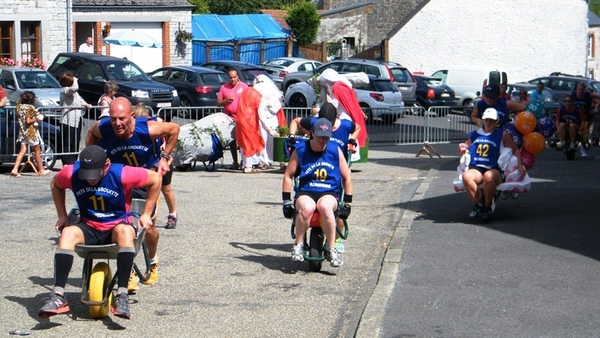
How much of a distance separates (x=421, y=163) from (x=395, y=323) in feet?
42.8

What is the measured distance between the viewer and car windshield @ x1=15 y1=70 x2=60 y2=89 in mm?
26906

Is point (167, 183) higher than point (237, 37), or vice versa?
point (237, 37)

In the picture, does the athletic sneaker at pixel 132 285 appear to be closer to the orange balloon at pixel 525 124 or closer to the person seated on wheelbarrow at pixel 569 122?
the orange balloon at pixel 525 124

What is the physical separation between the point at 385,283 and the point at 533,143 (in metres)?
5.42

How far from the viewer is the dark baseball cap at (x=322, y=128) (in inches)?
384

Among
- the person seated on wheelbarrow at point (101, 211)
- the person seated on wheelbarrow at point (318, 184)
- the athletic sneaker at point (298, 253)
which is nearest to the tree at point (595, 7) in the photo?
the person seated on wheelbarrow at point (318, 184)

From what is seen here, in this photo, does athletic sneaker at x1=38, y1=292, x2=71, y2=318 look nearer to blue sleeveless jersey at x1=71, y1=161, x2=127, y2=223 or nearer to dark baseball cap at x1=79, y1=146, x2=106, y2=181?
blue sleeveless jersey at x1=71, y1=161, x2=127, y2=223

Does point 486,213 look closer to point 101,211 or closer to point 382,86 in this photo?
point 101,211

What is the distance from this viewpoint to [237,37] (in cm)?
5341

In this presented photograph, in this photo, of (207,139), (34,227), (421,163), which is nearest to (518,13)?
(421,163)

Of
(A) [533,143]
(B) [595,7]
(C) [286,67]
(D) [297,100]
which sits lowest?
(D) [297,100]

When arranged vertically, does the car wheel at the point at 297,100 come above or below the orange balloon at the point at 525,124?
below

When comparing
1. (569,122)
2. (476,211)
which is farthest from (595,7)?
(476,211)

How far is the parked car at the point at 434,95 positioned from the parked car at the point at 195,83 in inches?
327
